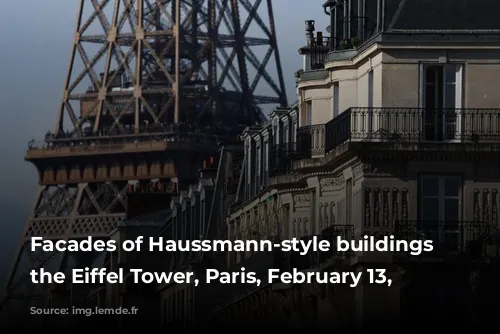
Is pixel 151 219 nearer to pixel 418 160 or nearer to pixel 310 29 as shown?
pixel 310 29

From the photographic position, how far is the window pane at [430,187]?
52.3 meters

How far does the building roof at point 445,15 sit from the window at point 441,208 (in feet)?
9.08

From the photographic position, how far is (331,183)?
5569cm

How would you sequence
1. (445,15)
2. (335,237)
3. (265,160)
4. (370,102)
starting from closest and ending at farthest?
(370,102), (445,15), (335,237), (265,160)

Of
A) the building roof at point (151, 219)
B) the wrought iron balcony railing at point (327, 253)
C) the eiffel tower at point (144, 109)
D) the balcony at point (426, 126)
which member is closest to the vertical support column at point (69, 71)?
the eiffel tower at point (144, 109)

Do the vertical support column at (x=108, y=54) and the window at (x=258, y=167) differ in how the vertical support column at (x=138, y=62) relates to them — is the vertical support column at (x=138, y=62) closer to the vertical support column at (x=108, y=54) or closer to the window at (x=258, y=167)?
the vertical support column at (x=108, y=54)

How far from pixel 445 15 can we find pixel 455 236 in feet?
13.5

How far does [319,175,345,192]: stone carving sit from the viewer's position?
54.6m

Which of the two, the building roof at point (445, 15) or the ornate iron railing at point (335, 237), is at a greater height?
the building roof at point (445, 15)

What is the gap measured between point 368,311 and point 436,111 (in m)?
3.91

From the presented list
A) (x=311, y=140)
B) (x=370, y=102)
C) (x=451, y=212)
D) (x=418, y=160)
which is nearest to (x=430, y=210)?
(x=451, y=212)

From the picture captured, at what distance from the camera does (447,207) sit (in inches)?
2057

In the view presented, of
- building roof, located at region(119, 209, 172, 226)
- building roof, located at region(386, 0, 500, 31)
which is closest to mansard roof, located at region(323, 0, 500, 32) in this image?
building roof, located at region(386, 0, 500, 31)

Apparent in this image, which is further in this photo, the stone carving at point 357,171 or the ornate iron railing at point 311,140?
the ornate iron railing at point 311,140
